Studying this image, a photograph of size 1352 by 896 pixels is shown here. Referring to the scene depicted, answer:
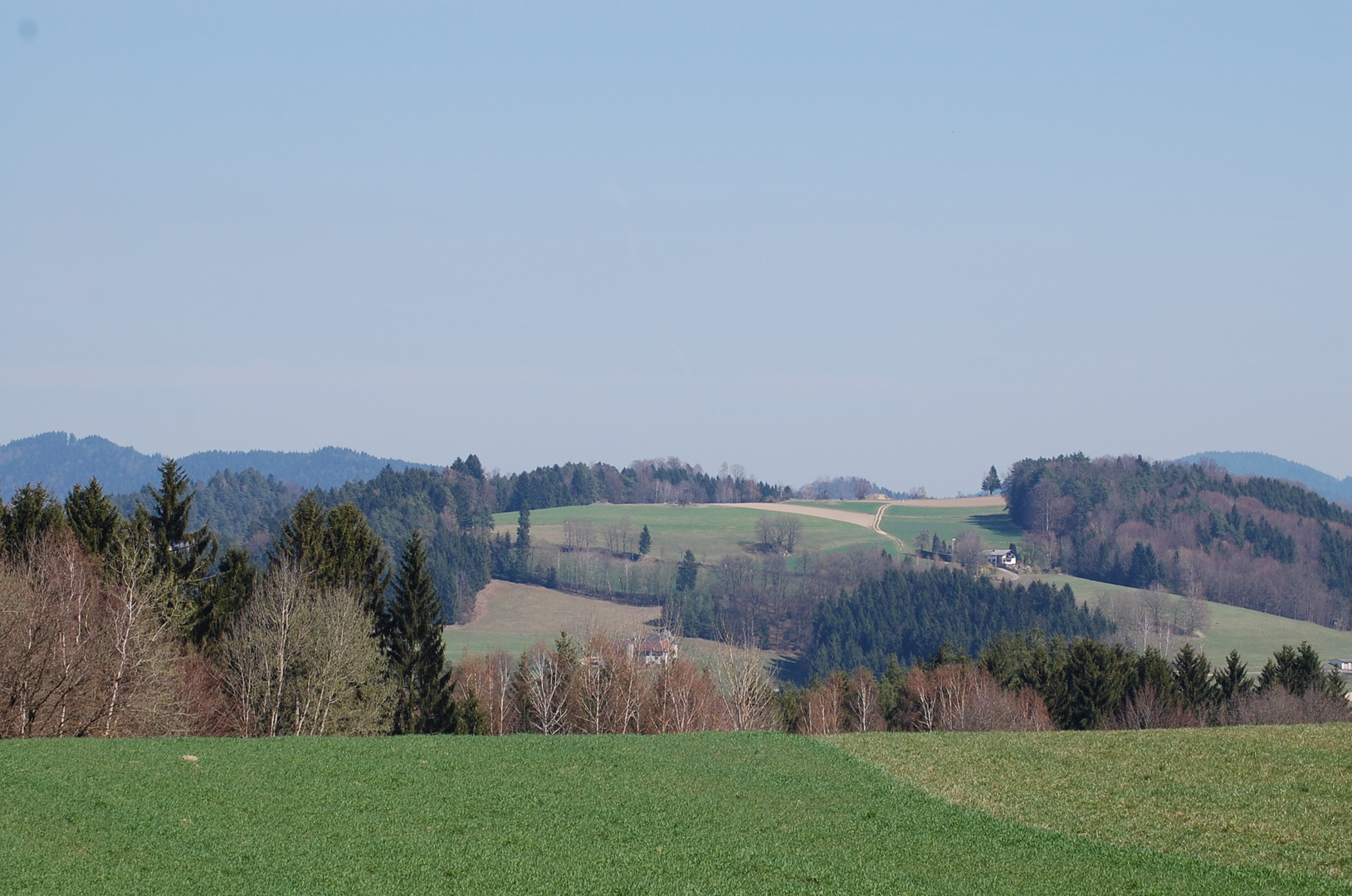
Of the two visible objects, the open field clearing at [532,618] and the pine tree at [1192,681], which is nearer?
the pine tree at [1192,681]

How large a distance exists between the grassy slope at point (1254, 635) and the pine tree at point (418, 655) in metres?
106

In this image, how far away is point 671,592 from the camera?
17225 centimetres

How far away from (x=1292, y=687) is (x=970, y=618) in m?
96.8

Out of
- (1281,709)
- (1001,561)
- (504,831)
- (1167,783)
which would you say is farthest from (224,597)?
(1001,561)

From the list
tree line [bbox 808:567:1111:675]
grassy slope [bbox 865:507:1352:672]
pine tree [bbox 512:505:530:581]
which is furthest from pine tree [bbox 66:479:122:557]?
pine tree [bbox 512:505:530:581]

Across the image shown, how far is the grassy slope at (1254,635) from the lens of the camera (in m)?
141

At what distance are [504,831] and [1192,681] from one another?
6054cm

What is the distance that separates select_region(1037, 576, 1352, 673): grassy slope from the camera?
141 metres

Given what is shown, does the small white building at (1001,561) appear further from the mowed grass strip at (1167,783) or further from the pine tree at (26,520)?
the pine tree at (26,520)

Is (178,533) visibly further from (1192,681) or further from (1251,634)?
→ (1251,634)

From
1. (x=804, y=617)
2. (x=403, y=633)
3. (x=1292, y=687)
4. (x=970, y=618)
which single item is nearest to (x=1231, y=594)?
(x=970, y=618)

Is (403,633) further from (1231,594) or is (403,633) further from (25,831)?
(1231,594)

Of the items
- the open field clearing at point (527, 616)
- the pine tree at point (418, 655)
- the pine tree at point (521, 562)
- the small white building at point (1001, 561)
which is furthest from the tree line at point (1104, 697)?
the small white building at point (1001, 561)

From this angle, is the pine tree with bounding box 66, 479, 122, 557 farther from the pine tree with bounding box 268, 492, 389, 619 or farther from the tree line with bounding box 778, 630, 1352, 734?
the tree line with bounding box 778, 630, 1352, 734
